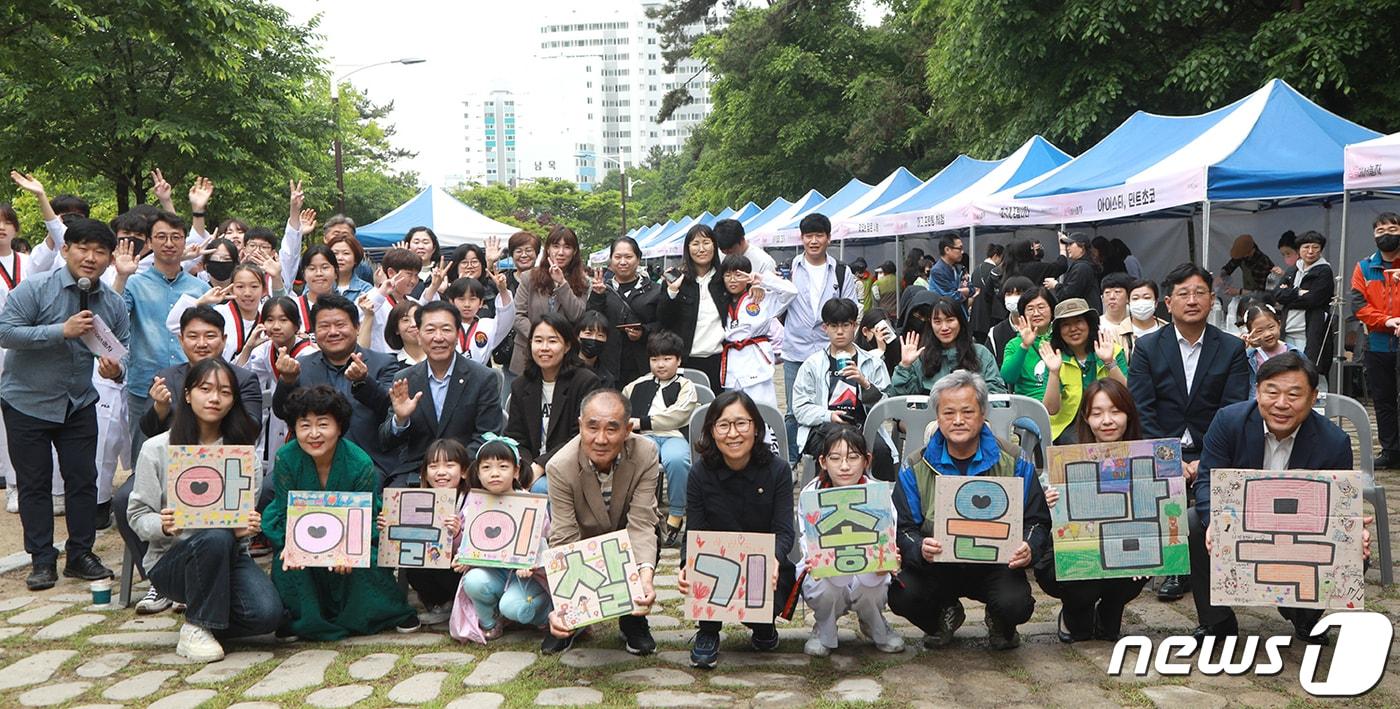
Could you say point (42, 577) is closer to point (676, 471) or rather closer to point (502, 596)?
point (502, 596)

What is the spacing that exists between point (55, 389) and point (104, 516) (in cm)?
171

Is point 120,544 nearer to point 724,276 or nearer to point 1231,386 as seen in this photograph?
point 724,276

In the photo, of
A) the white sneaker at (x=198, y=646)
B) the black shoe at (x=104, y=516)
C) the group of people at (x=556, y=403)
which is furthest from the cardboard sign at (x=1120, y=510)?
the black shoe at (x=104, y=516)

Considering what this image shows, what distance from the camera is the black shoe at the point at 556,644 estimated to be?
15.9 ft

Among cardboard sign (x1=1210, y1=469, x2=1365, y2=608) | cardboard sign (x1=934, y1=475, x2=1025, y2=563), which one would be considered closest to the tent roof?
cardboard sign (x1=934, y1=475, x2=1025, y2=563)

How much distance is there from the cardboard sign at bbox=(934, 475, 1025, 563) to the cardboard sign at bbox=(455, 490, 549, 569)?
1.74 meters

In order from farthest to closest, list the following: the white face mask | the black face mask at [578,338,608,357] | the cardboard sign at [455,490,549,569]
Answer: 1. the black face mask at [578,338,608,357]
2. the white face mask
3. the cardboard sign at [455,490,549,569]

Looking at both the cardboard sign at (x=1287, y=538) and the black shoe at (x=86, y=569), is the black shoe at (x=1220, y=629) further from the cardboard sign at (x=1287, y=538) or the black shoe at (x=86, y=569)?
the black shoe at (x=86, y=569)

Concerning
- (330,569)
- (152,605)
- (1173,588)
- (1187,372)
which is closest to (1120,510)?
(1173,588)

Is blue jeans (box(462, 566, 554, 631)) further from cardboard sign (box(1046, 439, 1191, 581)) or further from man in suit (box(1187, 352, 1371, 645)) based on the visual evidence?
man in suit (box(1187, 352, 1371, 645))

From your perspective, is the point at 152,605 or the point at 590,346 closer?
the point at 152,605

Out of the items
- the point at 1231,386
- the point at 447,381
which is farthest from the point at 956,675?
the point at 447,381

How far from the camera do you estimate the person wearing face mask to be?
8.09 meters

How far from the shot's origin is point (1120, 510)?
466 cm
